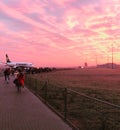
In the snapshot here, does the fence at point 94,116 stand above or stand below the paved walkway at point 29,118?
above

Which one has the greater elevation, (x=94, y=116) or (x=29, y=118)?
(x=94, y=116)

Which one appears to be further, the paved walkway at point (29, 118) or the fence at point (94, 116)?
the paved walkway at point (29, 118)

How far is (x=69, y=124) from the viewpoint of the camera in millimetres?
11734

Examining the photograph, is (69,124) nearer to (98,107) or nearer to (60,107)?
(98,107)

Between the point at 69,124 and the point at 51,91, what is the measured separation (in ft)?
27.4

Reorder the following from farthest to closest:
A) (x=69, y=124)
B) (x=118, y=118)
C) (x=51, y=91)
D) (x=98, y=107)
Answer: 1. (x=51, y=91)
2. (x=69, y=124)
3. (x=98, y=107)
4. (x=118, y=118)

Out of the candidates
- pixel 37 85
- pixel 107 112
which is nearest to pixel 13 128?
pixel 107 112

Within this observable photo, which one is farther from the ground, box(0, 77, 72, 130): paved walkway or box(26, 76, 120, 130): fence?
box(26, 76, 120, 130): fence

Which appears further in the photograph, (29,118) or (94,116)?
(29,118)

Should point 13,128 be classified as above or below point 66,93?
below

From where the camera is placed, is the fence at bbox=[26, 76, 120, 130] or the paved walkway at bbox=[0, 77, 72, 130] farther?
the paved walkway at bbox=[0, 77, 72, 130]

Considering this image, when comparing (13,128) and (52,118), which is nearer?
(13,128)

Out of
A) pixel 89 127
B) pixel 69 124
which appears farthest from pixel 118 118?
pixel 69 124

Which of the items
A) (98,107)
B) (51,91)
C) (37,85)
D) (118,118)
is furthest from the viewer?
(37,85)
